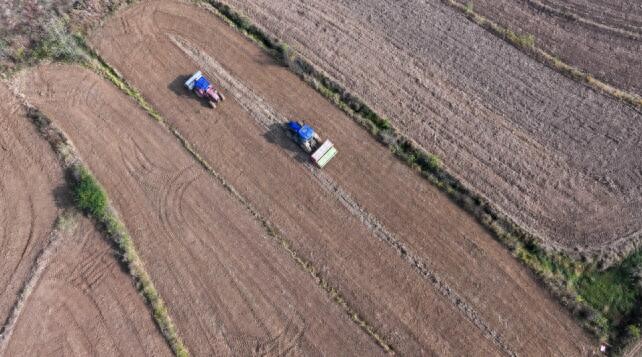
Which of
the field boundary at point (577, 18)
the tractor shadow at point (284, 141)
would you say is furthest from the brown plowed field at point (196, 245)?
the field boundary at point (577, 18)

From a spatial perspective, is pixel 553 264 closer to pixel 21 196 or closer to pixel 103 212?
pixel 103 212

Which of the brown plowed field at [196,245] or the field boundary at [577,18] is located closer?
the brown plowed field at [196,245]

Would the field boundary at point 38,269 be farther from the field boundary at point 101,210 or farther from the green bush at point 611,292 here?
the green bush at point 611,292

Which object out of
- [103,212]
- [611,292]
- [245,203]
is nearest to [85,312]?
[103,212]

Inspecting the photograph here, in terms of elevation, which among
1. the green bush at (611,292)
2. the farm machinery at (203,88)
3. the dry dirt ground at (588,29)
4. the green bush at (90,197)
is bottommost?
the green bush at (611,292)

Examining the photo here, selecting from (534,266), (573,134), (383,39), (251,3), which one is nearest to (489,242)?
(534,266)

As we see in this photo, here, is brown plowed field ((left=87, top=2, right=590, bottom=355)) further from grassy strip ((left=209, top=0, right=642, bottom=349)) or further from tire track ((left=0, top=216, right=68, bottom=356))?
tire track ((left=0, top=216, right=68, bottom=356))
